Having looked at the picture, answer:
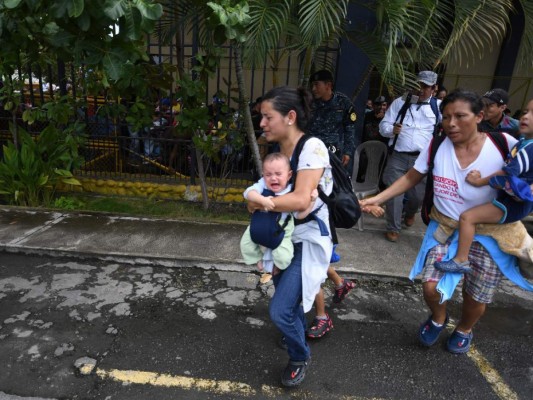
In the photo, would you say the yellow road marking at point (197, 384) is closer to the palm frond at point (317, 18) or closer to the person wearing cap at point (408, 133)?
the person wearing cap at point (408, 133)

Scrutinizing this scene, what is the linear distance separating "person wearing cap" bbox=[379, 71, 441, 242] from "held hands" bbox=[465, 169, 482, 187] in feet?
6.96

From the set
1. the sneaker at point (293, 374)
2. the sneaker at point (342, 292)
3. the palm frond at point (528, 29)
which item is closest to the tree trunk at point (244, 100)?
the sneaker at point (342, 292)

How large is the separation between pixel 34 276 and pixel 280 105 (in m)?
2.95

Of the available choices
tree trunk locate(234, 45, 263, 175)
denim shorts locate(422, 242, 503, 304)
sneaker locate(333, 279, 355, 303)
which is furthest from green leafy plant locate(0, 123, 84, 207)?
denim shorts locate(422, 242, 503, 304)

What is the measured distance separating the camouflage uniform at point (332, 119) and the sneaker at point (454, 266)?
6.74ft

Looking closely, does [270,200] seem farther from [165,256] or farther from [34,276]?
[34,276]

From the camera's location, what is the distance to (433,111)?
4590 millimetres

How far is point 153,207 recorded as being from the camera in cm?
567

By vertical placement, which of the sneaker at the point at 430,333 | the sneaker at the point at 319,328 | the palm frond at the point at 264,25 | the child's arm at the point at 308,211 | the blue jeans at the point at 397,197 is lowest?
the sneaker at the point at 319,328

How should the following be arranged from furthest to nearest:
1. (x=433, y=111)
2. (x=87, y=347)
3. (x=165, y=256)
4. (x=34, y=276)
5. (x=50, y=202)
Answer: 1. (x=50, y=202)
2. (x=433, y=111)
3. (x=165, y=256)
4. (x=34, y=276)
5. (x=87, y=347)

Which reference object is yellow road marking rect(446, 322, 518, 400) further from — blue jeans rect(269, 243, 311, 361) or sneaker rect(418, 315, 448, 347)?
blue jeans rect(269, 243, 311, 361)

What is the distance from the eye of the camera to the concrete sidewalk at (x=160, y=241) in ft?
13.3

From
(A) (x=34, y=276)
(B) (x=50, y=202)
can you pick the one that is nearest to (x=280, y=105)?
(A) (x=34, y=276)

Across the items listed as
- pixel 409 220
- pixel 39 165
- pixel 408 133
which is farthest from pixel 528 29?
pixel 39 165
